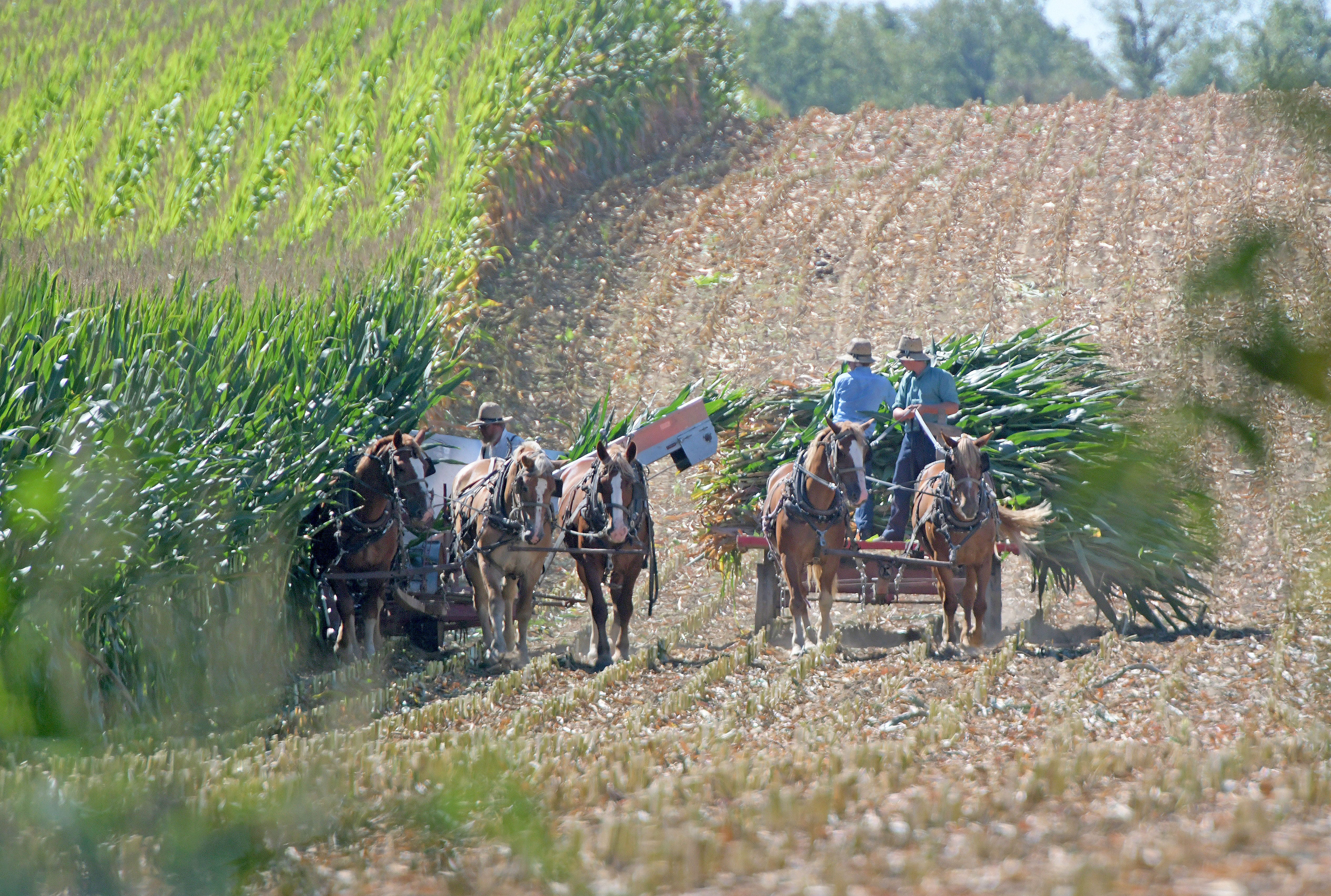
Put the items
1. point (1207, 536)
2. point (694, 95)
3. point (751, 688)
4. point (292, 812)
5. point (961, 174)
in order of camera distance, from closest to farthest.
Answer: point (1207, 536) → point (292, 812) → point (751, 688) → point (961, 174) → point (694, 95)

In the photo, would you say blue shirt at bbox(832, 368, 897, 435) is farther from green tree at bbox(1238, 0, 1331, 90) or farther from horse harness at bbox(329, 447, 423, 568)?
green tree at bbox(1238, 0, 1331, 90)

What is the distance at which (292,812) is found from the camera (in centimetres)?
595

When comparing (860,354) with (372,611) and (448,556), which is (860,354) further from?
(372,611)

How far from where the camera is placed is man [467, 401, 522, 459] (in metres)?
14.1

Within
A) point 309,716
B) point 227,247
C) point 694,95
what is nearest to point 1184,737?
point 309,716

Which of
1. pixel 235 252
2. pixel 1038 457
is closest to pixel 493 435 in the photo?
pixel 235 252

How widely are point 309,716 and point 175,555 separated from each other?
1487 mm

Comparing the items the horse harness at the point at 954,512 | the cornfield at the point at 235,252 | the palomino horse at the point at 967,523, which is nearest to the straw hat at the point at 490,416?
the cornfield at the point at 235,252

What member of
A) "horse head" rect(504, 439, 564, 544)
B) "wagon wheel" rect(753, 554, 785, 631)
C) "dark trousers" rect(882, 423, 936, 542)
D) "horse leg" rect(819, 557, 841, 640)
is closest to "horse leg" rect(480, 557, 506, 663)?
"horse head" rect(504, 439, 564, 544)

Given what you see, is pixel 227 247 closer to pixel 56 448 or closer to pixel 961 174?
pixel 56 448

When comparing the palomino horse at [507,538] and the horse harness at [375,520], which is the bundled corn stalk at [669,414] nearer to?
the palomino horse at [507,538]

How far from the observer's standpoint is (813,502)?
11875mm

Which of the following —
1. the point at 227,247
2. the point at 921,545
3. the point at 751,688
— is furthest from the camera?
the point at 227,247

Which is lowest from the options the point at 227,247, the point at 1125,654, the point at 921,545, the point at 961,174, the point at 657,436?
the point at 1125,654
